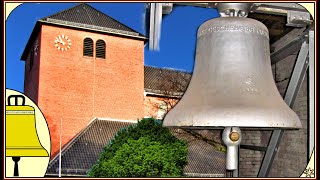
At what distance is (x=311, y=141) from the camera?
149cm

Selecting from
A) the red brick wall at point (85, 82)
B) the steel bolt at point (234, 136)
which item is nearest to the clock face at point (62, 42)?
the red brick wall at point (85, 82)

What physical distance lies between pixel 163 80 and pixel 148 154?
3.72 meters

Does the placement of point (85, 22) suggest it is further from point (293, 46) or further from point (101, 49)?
point (293, 46)

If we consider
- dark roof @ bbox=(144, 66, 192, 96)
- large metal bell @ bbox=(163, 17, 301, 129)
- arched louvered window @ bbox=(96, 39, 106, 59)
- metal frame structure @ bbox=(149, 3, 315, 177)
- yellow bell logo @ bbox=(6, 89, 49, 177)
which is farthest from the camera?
arched louvered window @ bbox=(96, 39, 106, 59)

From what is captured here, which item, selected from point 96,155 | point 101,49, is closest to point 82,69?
point 101,49

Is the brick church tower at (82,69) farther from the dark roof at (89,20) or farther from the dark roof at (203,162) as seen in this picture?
the dark roof at (203,162)

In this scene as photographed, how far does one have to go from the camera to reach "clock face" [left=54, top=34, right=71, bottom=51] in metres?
9.37

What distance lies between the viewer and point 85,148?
883cm

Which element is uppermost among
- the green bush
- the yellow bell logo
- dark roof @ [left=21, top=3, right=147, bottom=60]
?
dark roof @ [left=21, top=3, right=147, bottom=60]

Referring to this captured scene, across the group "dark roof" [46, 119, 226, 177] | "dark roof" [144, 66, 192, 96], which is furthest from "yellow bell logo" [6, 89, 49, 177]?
"dark roof" [46, 119, 226, 177]

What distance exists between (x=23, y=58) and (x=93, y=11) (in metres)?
1.95

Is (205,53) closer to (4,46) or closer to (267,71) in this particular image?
(267,71)

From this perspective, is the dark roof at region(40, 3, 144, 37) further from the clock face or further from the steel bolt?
the steel bolt

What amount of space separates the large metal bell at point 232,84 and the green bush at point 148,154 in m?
4.03
